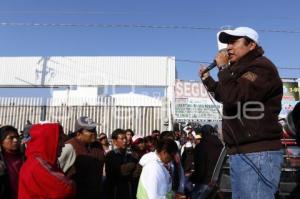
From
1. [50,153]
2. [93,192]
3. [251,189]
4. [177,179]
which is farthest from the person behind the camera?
[177,179]

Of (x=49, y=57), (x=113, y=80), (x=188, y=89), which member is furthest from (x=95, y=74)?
(x=188, y=89)

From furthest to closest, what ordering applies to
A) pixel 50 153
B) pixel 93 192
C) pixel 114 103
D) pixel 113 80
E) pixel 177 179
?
pixel 113 80
pixel 114 103
pixel 177 179
pixel 93 192
pixel 50 153

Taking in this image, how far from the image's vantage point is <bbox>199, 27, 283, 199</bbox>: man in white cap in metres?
2.65

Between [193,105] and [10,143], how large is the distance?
12818 millimetres

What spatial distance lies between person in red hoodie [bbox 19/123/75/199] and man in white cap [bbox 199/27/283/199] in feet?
5.51

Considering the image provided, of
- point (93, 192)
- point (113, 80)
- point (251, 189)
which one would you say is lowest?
point (93, 192)

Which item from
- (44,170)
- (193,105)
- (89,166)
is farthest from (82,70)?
(44,170)

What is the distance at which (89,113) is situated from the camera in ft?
65.6

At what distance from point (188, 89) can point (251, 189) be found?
15.4m

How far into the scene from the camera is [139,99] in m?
19.7

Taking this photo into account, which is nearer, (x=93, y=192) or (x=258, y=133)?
(x=258, y=133)

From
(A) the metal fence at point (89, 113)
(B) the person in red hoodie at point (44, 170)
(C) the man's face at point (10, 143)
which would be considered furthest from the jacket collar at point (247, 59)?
(A) the metal fence at point (89, 113)

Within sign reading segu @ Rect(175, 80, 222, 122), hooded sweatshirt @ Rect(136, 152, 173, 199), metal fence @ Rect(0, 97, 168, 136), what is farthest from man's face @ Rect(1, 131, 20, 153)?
metal fence @ Rect(0, 97, 168, 136)

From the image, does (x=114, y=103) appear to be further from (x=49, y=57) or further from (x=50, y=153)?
(x=50, y=153)
